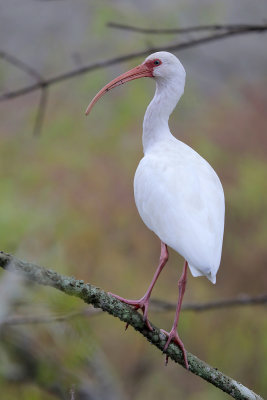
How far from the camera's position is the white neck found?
Result: 3557 millimetres

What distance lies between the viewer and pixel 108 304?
9.48ft

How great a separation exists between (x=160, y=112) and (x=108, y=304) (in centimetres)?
110

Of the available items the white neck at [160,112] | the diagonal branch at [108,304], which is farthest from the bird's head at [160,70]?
the diagonal branch at [108,304]

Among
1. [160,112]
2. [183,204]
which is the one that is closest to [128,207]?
[160,112]

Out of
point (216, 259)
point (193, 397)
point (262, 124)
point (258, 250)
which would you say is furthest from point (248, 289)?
point (216, 259)

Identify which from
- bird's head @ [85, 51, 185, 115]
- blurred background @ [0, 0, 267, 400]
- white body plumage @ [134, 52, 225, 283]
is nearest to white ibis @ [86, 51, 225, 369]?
white body plumage @ [134, 52, 225, 283]

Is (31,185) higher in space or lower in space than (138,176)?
higher

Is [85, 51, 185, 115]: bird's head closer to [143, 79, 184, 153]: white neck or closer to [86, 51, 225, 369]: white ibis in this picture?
[143, 79, 184, 153]: white neck

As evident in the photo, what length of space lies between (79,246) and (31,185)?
4.00 ft

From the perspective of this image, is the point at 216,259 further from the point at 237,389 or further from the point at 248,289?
the point at 248,289

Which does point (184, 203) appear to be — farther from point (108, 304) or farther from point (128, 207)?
point (128, 207)

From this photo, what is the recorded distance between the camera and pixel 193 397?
9.98 m

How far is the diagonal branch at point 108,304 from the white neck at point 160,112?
890mm

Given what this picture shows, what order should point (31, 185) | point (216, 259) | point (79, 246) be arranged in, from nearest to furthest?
point (216, 259)
point (79, 246)
point (31, 185)
